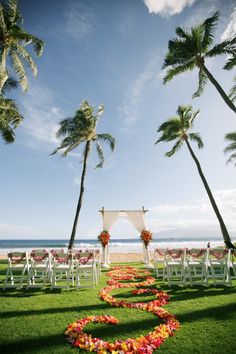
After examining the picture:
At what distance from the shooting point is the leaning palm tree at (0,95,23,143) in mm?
14461

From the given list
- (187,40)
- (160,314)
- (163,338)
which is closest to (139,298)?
(160,314)

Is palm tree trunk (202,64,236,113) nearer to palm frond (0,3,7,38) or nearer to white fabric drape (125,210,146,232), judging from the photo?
white fabric drape (125,210,146,232)

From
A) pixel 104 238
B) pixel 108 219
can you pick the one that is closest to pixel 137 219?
pixel 108 219

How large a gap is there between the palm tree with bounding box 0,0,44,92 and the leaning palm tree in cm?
254

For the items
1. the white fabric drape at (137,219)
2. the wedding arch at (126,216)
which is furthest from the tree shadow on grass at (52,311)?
the white fabric drape at (137,219)

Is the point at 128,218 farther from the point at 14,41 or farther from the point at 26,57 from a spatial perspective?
the point at 14,41

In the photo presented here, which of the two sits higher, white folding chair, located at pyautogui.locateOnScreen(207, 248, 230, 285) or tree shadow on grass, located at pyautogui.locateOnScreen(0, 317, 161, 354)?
white folding chair, located at pyautogui.locateOnScreen(207, 248, 230, 285)

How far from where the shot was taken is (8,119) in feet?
51.5

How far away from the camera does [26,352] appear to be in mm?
3445

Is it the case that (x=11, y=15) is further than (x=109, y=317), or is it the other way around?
(x=11, y=15)

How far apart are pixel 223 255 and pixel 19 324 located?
6.56 metres

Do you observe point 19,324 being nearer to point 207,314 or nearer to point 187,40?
point 207,314

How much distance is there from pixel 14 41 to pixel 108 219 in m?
11.4

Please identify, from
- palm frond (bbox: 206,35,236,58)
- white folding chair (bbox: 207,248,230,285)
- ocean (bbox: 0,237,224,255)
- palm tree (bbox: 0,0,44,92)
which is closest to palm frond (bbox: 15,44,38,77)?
palm tree (bbox: 0,0,44,92)
